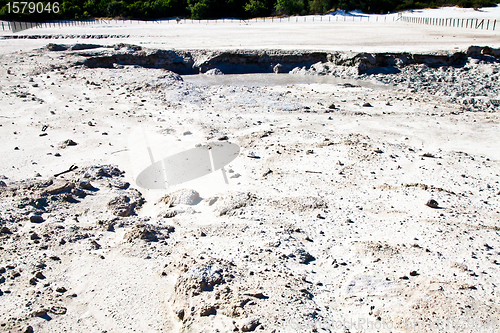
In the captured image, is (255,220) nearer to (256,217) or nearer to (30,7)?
(256,217)

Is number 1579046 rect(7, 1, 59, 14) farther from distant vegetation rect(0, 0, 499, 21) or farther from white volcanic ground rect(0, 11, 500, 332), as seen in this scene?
white volcanic ground rect(0, 11, 500, 332)

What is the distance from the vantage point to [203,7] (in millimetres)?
36281

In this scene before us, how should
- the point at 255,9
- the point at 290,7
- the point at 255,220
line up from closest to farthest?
the point at 255,220, the point at 290,7, the point at 255,9

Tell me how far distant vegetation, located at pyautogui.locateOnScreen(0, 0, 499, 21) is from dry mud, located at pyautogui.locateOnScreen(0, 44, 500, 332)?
2925 cm

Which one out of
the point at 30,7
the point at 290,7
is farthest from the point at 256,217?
the point at 30,7

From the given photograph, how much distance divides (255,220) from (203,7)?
34.8 m

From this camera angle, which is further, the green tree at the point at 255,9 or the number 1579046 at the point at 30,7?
Answer: the green tree at the point at 255,9

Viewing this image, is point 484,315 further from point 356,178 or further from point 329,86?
point 329,86

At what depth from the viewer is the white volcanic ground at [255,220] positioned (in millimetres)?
3490

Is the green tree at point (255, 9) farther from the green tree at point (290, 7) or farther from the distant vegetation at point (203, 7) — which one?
the green tree at point (290, 7)

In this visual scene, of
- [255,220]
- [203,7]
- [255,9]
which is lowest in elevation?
[255,220]

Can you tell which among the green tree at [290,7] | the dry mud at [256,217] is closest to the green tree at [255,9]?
the green tree at [290,7]

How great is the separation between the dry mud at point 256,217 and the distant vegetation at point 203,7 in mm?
29254

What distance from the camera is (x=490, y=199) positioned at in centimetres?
557
